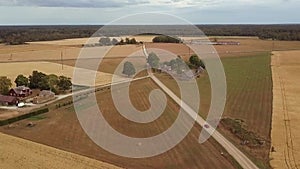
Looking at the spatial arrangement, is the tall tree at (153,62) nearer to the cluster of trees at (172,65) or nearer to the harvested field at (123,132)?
the cluster of trees at (172,65)

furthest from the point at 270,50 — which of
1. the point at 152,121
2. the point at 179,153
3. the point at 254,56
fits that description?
the point at 179,153

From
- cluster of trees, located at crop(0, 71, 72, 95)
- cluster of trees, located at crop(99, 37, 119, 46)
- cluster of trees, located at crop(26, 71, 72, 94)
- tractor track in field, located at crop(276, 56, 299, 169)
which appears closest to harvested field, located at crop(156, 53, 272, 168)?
tractor track in field, located at crop(276, 56, 299, 169)

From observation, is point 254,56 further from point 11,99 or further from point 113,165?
point 113,165

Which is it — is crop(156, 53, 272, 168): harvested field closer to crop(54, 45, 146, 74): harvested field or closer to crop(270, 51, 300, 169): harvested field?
crop(270, 51, 300, 169): harvested field

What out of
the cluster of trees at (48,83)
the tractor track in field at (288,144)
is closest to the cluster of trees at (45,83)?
the cluster of trees at (48,83)

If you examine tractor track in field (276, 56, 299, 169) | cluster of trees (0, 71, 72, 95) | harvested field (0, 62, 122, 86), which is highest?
cluster of trees (0, 71, 72, 95)

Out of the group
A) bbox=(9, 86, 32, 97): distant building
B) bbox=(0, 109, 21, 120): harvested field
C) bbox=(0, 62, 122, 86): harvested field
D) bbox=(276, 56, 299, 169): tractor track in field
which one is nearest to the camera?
bbox=(276, 56, 299, 169): tractor track in field

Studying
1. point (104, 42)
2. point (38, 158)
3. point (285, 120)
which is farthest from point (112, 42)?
point (38, 158)

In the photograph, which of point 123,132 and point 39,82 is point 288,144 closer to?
point 123,132
